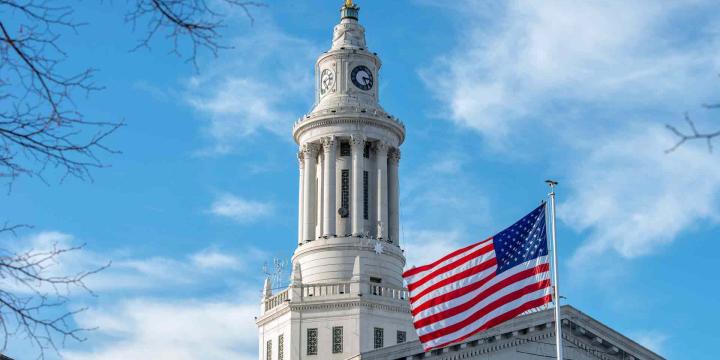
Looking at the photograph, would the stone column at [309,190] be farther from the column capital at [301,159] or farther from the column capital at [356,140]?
the column capital at [356,140]

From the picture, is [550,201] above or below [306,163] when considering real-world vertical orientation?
below

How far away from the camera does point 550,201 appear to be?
41.7m

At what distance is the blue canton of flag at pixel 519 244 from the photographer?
40.8 metres

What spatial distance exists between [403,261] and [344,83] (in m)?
11.4

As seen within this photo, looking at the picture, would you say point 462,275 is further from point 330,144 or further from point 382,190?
point 330,144

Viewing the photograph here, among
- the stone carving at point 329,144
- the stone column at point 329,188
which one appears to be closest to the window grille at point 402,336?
the stone column at point 329,188

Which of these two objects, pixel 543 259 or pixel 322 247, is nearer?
pixel 543 259

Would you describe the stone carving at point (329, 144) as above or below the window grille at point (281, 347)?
above

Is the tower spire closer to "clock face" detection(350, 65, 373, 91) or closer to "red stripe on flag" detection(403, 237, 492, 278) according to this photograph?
"clock face" detection(350, 65, 373, 91)

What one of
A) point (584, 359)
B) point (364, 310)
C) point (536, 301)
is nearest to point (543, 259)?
point (536, 301)

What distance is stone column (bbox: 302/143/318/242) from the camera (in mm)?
75125

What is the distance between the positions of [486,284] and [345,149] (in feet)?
A: 118

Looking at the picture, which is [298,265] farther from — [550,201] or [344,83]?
[550,201]

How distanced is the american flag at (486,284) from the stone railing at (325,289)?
2960 centimetres
